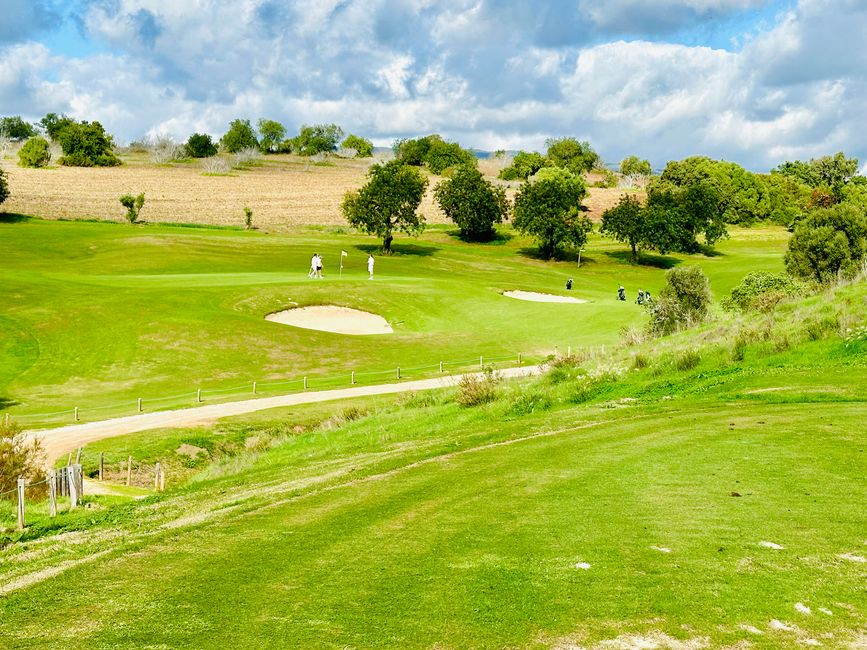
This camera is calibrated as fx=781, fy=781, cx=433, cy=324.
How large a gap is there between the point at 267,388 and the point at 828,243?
58.5 m

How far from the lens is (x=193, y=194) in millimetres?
141250

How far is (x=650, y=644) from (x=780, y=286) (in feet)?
174

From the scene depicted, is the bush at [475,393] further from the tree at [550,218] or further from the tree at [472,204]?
the tree at [472,204]

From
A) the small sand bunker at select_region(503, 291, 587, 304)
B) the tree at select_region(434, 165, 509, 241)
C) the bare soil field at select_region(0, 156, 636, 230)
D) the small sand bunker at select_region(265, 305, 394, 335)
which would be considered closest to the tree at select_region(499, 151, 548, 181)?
the bare soil field at select_region(0, 156, 636, 230)

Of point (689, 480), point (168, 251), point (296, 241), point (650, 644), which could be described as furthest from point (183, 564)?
point (296, 241)

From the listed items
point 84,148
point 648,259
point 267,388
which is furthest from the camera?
point 84,148

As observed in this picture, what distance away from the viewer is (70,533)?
14609mm

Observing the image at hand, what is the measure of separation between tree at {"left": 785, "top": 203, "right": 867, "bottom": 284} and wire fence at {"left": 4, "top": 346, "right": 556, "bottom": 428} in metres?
39.0

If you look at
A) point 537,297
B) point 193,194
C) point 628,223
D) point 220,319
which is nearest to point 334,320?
point 220,319

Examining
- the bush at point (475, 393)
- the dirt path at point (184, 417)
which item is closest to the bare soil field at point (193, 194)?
the dirt path at point (184, 417)

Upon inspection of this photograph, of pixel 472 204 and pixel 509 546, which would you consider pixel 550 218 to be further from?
pixel 509 546

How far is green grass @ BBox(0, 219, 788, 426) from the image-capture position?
41.7 meters

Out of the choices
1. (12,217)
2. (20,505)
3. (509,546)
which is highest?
(12,217)

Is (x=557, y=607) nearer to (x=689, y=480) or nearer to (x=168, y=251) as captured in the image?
(x=689, y=480)
